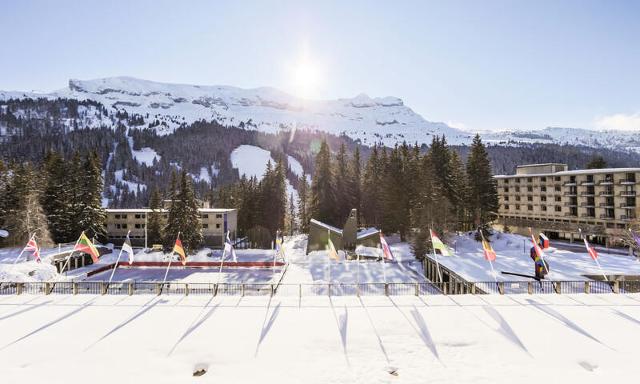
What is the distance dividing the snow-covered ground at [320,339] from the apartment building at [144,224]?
3791 centimetres

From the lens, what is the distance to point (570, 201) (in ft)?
202

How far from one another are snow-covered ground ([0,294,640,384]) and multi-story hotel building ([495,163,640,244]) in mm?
44966

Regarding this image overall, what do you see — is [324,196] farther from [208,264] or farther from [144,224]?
[144,224]

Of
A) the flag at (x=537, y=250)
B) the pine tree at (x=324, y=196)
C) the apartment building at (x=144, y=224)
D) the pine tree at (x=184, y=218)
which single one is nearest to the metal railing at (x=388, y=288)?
the flag at (x=537, y=250)

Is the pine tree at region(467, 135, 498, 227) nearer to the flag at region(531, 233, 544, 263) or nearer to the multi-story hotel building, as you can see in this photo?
the multi-story hotel building

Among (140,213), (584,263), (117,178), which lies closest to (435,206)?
(584,263)

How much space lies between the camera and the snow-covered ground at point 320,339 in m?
12.2

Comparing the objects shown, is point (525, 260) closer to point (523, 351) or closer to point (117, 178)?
point (523, 351)

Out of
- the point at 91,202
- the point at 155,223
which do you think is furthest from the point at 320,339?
the point at 91,202

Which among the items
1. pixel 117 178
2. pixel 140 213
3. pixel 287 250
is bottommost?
pixel 287 250

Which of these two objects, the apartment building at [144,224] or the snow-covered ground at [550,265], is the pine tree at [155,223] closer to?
the apartment building at [144,224]

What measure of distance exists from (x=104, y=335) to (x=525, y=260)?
37.7 meters

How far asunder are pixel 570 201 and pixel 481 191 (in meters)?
17.5

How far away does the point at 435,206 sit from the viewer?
46781mm
